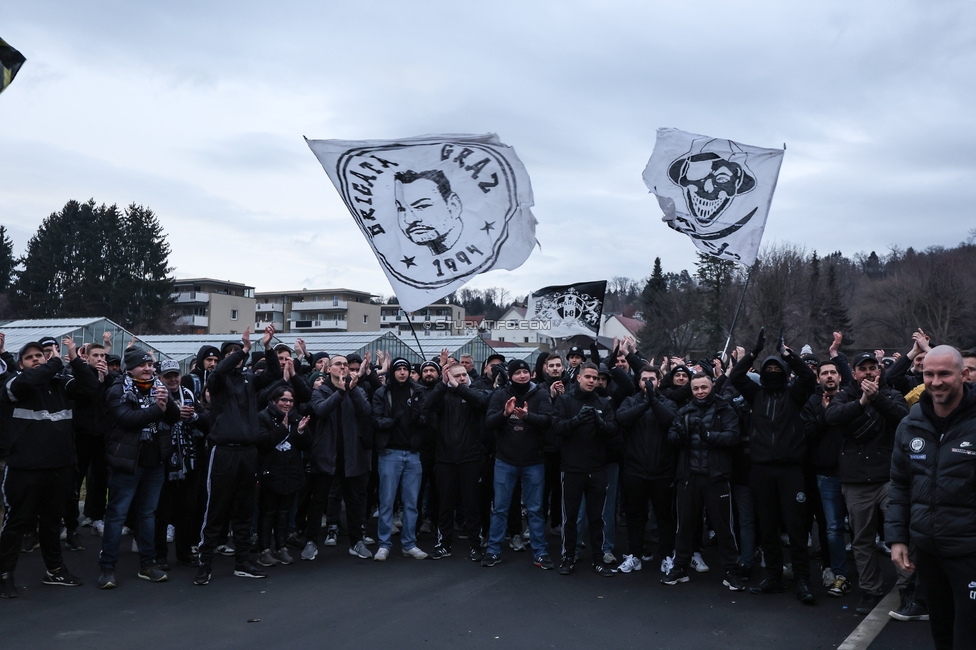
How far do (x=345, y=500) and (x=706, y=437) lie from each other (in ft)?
13.3

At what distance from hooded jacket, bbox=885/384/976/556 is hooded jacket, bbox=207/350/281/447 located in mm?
5555

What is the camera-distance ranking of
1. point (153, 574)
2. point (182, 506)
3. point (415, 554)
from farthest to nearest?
point (415, 554), point (182, 506), point (153, 574)

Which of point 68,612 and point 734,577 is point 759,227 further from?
point 68,612

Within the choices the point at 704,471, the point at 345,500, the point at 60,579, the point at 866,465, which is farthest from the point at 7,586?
the point at 866,465

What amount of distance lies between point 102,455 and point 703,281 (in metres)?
52.3

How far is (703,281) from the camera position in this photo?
2237 inches

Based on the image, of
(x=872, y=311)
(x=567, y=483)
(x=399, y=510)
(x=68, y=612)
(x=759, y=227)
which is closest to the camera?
(x=68, y=612)

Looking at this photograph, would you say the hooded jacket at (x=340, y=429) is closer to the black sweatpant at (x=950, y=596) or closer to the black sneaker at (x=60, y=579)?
the black sneaker at (x=60, y=579)

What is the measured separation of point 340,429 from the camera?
28.1ft

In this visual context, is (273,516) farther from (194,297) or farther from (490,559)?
(194,297)

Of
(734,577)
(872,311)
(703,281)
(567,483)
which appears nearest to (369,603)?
(567,483)

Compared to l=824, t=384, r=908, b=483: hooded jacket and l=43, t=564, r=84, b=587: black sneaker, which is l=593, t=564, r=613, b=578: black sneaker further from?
l=43, t=564, r=84, b=587: black sneaker

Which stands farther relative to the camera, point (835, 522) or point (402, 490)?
point (402, 490)

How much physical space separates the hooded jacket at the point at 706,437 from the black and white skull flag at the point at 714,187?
2006 mm
